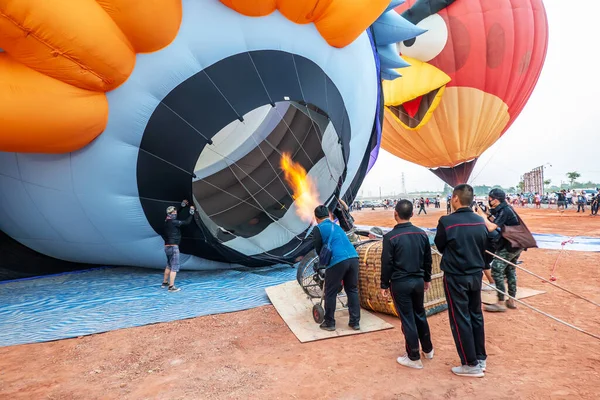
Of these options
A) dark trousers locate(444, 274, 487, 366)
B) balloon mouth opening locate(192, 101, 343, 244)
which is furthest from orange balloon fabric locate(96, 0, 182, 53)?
dark trousers locate(444, 274, 487, 366)

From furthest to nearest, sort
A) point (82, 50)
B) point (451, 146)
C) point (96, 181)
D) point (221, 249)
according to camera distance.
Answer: point (451, 146)
point (221, 249)
point (96, 181)
point (82, 50)

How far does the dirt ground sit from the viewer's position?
2398 millimetres

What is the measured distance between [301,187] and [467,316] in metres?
4.70

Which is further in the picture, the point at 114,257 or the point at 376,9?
the point at 114,257

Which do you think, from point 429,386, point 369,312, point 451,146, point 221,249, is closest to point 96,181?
point 221,249

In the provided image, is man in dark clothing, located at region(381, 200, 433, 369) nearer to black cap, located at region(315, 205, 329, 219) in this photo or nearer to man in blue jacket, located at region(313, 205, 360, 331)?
man in blue jacket, located at region(313, 205, 360, 331)

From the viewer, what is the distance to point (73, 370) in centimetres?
293

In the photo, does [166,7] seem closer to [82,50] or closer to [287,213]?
[82,50]

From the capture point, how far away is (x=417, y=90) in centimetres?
1218

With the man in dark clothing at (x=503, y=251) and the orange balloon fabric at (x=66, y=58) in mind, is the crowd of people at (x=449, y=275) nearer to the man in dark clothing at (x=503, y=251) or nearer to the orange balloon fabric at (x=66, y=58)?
the man in dark clothing at (x=503, y=251)

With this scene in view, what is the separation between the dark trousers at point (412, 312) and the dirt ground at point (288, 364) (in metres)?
0.16

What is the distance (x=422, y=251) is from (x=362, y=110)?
4.09 m

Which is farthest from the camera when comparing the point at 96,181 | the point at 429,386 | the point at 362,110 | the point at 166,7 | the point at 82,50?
the point at 362,110

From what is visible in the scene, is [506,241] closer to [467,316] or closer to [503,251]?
[503,251]
